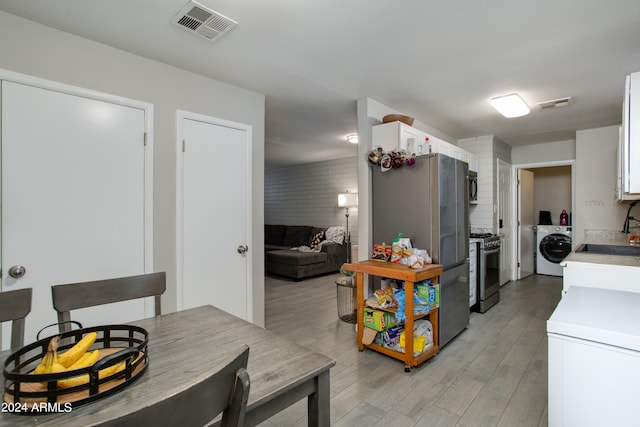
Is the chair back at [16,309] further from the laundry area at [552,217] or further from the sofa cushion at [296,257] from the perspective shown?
the laundry area at [552,217]

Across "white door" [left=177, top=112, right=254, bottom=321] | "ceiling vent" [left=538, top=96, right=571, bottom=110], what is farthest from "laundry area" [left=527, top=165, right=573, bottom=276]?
"white door" [left=177, top=112, right=254, bottom=321]

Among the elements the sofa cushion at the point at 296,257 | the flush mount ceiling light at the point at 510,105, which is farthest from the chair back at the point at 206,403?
the sofa cushion at the point at 296,257

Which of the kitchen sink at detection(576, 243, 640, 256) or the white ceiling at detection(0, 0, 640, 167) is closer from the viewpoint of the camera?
the white ceiling at detection(0, 0, 640, 167)

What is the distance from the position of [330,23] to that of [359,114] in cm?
145

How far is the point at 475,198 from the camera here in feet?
15.5

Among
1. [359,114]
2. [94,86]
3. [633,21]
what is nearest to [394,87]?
[359,114]

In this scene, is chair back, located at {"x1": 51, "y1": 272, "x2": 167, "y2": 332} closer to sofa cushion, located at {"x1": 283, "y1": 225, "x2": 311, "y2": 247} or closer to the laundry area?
sofa cushion, located at {"x1": 283, "y1": 225, "x2": 311, "y2": 247}

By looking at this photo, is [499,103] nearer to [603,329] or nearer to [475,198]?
[475,198]

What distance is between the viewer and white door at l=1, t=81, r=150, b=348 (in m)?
1.84

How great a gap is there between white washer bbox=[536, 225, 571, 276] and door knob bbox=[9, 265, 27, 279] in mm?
7290

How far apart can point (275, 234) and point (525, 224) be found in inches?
208

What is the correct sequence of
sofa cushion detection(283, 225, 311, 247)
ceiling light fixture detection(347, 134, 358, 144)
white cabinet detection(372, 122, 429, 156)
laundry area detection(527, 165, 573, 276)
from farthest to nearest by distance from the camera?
sofa cushion detection(283, 225, 311, 247)
laundry area detection(527, 165, 573, 276)
ceiling light fixture detection(347, 134, 358, 144)
white cabinet detection(372, 122, 429, 156)

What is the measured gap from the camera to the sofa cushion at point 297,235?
695 centimetres

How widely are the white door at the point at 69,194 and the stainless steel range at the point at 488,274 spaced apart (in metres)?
3.64
